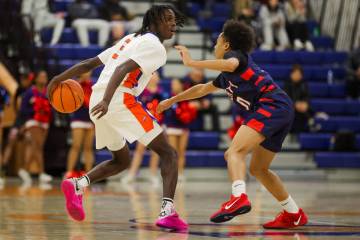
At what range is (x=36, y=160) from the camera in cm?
1482

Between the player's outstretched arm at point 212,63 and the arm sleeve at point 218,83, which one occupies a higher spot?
the player's outstretched arm at point 212,63

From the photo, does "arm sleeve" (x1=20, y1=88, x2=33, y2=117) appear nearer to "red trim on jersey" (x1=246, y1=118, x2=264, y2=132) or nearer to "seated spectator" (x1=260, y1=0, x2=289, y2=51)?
"seated spectator" (x1=260, y1=0, x2=289, y2=51)

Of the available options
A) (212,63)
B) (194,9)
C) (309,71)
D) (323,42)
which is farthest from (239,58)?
(323,42)

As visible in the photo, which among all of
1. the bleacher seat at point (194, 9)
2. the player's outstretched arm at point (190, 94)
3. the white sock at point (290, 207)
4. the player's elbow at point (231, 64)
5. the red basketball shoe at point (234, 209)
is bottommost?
the bleacher seat at point (194, 9)

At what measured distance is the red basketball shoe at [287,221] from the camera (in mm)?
7430

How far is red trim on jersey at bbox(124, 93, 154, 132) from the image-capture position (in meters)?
7.16

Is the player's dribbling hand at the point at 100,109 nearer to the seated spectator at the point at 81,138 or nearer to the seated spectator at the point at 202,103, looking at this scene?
the seated spectator at the point at 81,138

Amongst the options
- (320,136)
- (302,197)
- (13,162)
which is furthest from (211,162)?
(302,197)

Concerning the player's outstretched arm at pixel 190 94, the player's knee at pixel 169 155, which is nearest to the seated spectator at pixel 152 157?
the player's outstretched arm at pixel 190 94

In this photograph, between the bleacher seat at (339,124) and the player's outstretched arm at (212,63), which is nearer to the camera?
the player's outstretched arm at (212,63)

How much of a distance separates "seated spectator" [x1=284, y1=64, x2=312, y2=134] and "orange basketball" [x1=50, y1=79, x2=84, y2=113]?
9316 mm

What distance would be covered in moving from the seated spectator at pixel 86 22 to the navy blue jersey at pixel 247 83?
10095 mm

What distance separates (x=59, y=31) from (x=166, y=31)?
10032mm

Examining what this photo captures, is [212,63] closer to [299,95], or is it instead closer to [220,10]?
[299,95]
